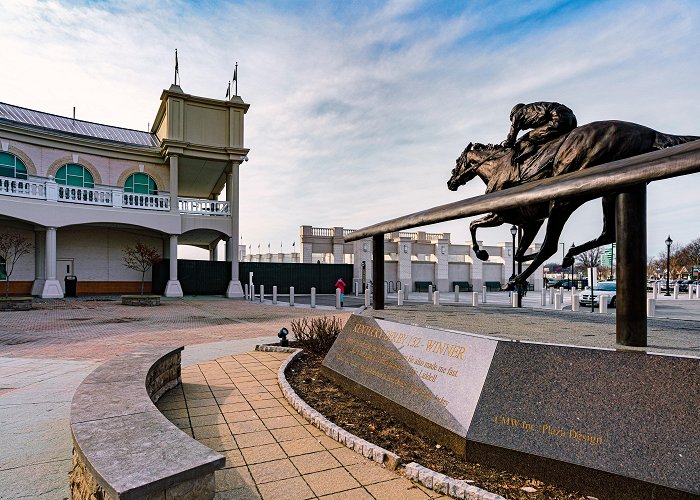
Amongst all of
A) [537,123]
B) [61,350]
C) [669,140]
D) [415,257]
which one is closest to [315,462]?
[669,140]

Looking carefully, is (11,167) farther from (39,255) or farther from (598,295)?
(598,295)

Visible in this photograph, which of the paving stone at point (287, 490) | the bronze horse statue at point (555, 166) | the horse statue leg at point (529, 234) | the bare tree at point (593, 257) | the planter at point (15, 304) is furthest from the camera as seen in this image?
the bare tree at point (593, 257)

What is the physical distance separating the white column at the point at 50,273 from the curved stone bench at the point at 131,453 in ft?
77.6

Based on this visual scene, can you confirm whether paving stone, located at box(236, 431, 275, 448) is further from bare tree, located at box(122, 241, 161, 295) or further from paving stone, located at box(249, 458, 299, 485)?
bare tree, located at box(122, 241, 161, 295)

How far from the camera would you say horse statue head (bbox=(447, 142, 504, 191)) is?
6.82m

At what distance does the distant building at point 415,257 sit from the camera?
39.8 m

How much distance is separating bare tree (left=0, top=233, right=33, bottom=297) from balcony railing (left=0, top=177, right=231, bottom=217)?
2.39 meters

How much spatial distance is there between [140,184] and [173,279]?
7049 millimetres

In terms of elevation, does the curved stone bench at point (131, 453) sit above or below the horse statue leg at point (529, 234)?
below

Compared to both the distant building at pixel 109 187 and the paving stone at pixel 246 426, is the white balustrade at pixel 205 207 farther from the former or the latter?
the paving stone at pixel 246 426

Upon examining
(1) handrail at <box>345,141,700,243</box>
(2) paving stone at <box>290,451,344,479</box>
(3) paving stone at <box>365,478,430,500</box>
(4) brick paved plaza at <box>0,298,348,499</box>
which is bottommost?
(4) brick paved plaza at <box>0,298,348,499</box>

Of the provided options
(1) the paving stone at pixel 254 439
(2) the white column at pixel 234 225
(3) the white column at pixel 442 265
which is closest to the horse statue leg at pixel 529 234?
(1) the paving stone at pixel 254 439

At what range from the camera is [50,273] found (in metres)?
24.0

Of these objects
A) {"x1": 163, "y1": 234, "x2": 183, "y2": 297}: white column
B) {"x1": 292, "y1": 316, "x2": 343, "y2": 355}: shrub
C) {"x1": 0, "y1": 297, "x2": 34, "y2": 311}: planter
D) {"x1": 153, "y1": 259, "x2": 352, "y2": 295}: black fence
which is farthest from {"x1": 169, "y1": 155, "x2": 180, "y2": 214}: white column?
{"x1": 292, "y1": 316, "x2": 343, "y2": 355}: shrub
